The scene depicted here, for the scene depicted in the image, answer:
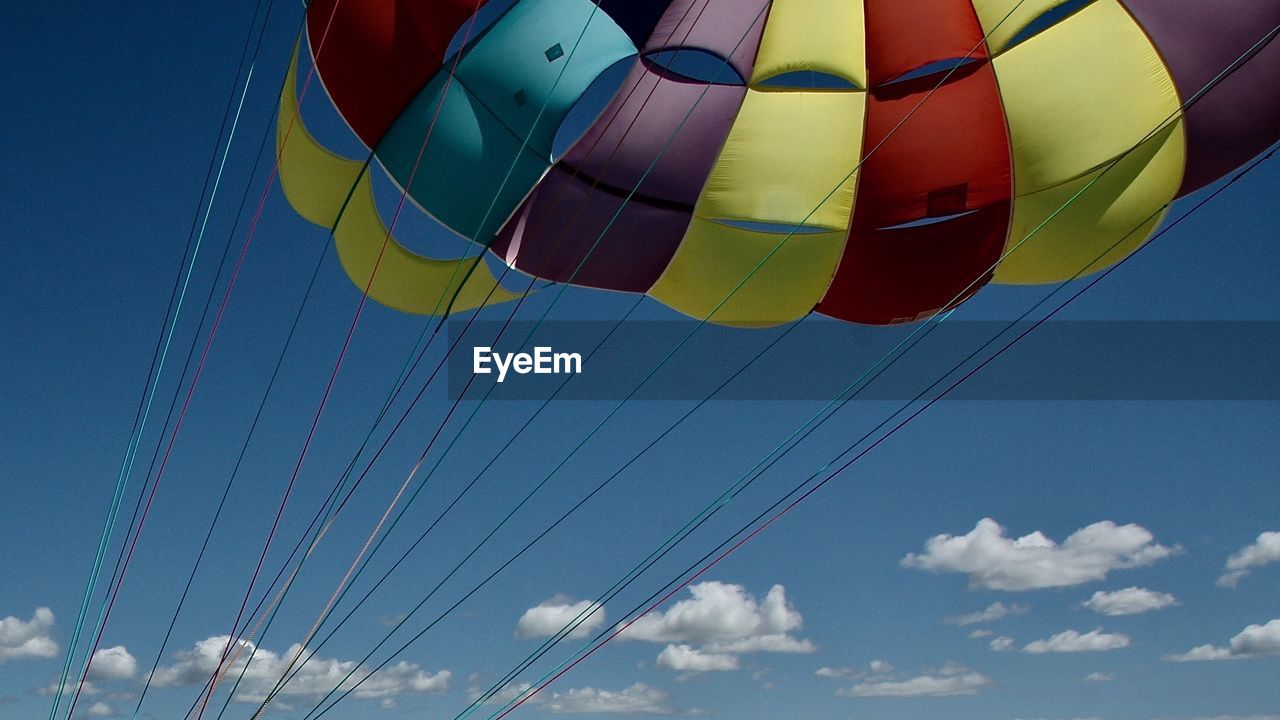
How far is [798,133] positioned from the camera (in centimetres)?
654

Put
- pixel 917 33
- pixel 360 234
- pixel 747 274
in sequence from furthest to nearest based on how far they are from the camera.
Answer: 1. pixel 747 274
2. pixel 360 234
3. pixel 917 33

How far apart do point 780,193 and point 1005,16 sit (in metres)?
1.47

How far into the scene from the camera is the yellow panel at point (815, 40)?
6246mm

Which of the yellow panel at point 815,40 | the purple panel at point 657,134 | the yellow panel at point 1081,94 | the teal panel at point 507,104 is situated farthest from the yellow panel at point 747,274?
the yellow panel at point 1081,94

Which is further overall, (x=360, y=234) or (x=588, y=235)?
(x=360, y=234)

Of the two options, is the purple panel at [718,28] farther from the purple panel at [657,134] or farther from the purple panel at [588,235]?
the purple panel at [588,235]

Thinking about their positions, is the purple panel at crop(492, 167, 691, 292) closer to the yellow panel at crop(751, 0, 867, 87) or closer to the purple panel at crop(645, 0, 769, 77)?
the purple panel at crop(645, 0, 769, 77)

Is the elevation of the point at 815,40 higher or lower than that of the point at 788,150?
higher

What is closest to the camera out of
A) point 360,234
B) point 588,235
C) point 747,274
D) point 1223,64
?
point 1223,64

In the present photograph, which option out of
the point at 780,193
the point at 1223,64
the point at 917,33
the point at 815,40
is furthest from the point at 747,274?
the point at 1223,64

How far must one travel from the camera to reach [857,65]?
6.31 metres

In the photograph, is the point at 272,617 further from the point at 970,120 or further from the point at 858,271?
the point at 970,120

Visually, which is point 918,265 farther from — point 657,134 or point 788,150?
point 657,134

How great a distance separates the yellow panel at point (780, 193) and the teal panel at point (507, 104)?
881 millimetres
